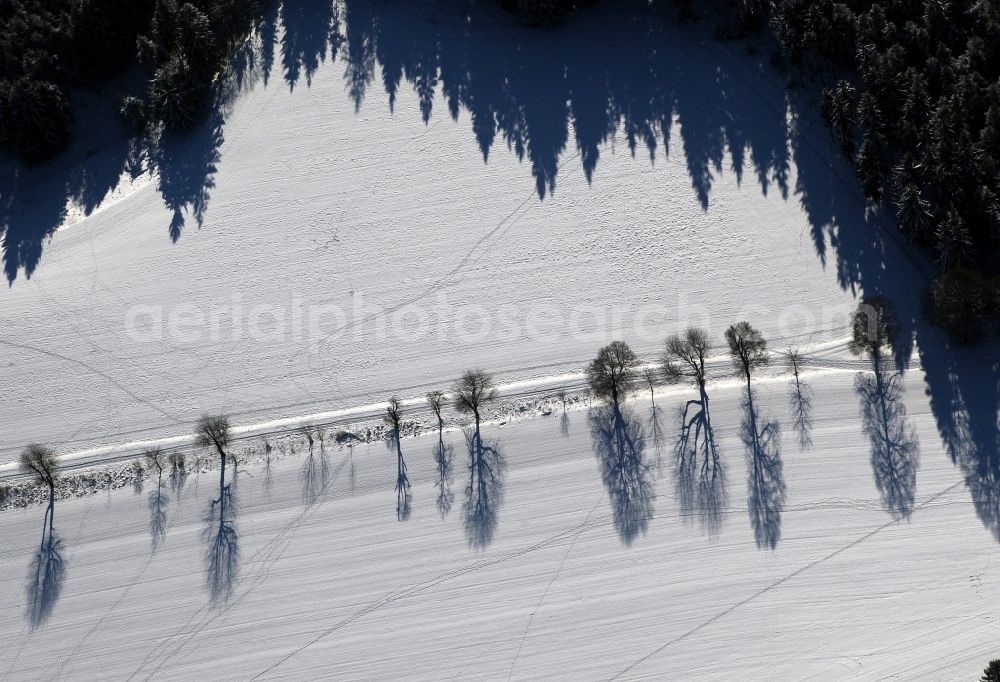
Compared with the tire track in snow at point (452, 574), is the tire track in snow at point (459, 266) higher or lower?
higher

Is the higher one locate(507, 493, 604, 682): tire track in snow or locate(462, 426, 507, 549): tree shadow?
locate(462, 426, 507, 549): tree shadow

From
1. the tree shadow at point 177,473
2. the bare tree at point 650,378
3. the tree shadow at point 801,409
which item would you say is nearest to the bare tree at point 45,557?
the tree shadow at point 177,473

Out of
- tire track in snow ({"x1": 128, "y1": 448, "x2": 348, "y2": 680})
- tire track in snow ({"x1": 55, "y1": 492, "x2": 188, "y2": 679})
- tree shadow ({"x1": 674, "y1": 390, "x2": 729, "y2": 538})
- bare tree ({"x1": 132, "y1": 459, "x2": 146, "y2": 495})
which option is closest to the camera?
tire track in snow ({"x1": 128, "y1": 448, "x2": 348, "y2": 680})

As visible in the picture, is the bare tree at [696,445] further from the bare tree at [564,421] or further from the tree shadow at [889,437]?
the tree shadow at [889,437]

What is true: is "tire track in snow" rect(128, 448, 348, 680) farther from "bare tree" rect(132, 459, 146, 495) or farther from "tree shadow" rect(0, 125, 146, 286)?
"tree shadow" rect(0, 125, 146, 286)

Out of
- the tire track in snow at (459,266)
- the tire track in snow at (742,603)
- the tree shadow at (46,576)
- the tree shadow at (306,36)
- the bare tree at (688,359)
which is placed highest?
the tree shadow at (306,36)

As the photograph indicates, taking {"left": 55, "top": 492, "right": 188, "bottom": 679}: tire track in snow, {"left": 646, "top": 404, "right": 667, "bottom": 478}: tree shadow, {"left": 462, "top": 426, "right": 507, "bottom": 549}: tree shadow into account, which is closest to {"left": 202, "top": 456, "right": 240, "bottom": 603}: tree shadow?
{"left": 55, "top": 492, "right": 188, "bottom": 679}: tire track in snow
